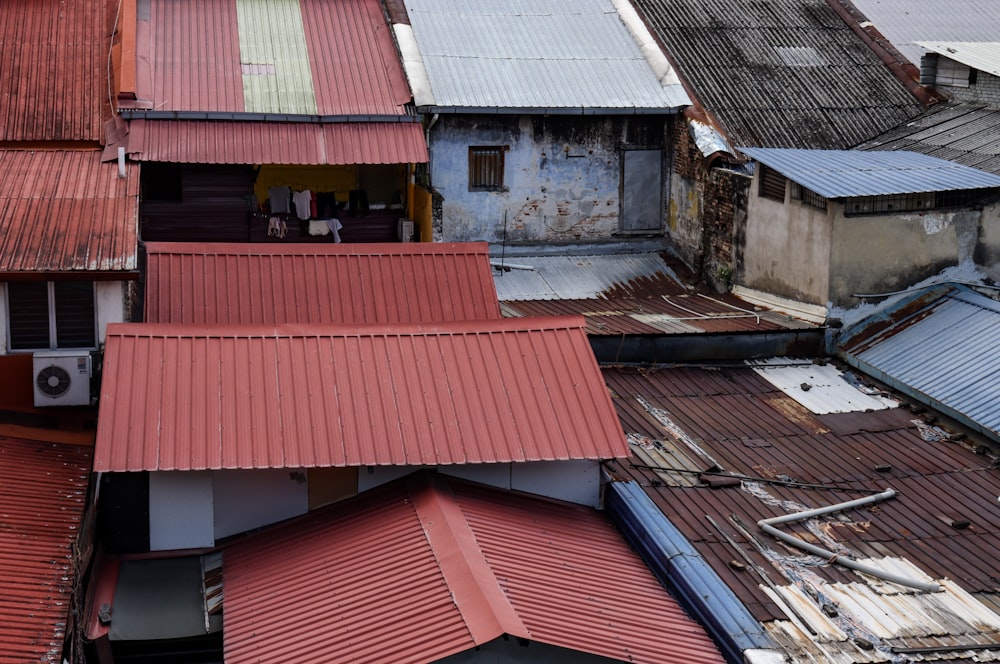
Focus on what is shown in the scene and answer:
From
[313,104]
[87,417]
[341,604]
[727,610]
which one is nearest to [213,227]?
[313,104]

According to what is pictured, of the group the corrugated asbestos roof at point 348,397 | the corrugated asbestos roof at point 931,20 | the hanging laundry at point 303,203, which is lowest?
the corrugated asbestos roof at point 348,397

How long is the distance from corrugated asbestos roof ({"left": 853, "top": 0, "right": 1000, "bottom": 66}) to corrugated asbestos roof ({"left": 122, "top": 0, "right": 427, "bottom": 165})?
11933 mm

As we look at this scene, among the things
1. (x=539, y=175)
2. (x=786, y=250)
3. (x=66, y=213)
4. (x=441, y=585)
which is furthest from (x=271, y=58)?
(x=441, y=585)

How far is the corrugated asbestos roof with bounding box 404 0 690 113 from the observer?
78.5 ft

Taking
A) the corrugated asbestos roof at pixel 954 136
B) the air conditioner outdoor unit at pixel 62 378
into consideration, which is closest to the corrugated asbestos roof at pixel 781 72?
the corrugated asbestos roof at pixel 954 136

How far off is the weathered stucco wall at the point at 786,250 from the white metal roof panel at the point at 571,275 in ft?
6.77

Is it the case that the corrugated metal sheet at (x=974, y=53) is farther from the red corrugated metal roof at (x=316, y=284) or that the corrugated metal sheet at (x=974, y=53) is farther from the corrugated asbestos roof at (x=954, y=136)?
the red corrugated metal roof at (x=316, y=284)

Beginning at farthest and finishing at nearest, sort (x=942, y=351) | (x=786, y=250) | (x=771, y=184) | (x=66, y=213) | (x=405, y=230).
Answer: (x=405, y=230) < (x=771, y=184) < (x=786, y=250) < (x=942, y=351) < (x=66, y=213)

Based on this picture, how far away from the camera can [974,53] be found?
2462 cm

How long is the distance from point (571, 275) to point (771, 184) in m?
4.31

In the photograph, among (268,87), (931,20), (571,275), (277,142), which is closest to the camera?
(277,142)

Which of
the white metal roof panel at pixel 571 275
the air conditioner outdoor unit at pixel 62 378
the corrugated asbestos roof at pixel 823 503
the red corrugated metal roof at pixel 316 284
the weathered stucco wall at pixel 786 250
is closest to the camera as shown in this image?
the corrugated asbestos roof at pixel 823 503

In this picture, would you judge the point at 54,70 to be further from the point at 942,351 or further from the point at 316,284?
the point at 942,351

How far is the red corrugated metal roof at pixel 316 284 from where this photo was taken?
17.9 meters
